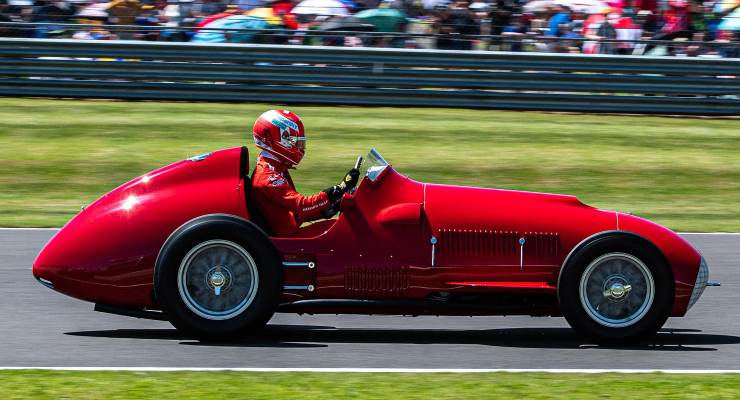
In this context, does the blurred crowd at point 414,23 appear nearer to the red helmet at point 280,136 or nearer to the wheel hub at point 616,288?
the red helmet at point 280,136

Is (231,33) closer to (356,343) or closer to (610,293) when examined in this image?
(356,343)

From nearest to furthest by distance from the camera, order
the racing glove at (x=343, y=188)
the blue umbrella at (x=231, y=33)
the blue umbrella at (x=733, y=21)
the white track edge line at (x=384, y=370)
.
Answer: the white track edge line at (x=384, y=370) → the racing glove at (x=343, y=188) → the blue umbrella at (x=733, y=21) → the blue umbrella at (x=231, y=33)

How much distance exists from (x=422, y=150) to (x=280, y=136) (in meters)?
8.39

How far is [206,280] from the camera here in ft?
20.5

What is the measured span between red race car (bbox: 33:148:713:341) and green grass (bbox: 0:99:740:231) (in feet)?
15.8

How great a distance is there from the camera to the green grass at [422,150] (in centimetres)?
1275

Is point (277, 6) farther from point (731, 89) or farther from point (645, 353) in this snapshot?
point (645, 353)

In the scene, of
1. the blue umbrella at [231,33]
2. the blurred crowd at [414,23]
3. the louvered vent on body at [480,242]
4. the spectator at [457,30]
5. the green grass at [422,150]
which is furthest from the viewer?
the blue umbrella at [231,33]

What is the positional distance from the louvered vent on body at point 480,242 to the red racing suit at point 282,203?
73 centimetres

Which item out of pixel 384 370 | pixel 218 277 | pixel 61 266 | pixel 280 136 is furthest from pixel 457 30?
pixel 384 370

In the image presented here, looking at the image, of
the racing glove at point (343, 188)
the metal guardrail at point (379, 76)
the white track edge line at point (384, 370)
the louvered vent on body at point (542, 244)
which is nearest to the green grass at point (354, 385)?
the white track edge line at point (384, 370)

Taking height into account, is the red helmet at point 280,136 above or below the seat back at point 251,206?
above

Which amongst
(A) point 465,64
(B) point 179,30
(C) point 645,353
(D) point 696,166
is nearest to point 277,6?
(B) point 179,30

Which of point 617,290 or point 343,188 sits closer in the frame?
point 617,290
